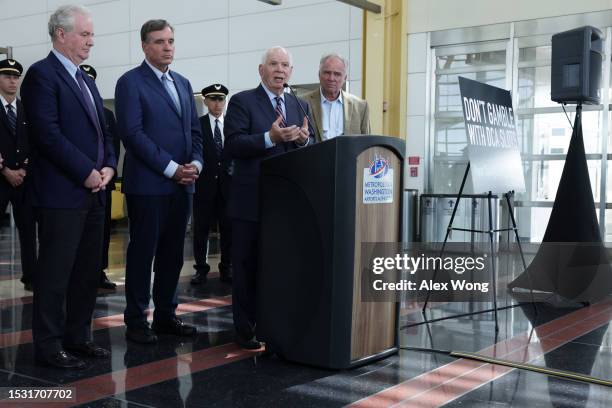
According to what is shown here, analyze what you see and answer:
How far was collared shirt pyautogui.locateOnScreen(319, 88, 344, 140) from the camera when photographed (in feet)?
13.7

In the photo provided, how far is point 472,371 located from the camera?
3074 mm

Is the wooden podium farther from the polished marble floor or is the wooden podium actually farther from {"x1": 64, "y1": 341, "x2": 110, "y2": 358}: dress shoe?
{"x1": 64, "y1": 341, "x2": 110, "y2": 358}: dress shoe

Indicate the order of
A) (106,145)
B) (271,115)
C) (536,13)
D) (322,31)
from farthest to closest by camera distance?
(322,31) < (536,13) < (271,115) < (106,145)

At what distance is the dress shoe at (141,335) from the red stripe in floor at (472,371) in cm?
129

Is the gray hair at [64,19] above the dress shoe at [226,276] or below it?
above

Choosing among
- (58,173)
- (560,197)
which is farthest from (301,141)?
(560,197)

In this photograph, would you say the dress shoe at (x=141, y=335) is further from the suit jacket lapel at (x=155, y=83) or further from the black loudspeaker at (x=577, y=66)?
the black loudspeaker at (x=577, y=66)

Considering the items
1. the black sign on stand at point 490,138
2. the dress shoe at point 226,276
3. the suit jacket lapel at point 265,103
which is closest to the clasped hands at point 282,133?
the suit jacket lapel at point 265,103

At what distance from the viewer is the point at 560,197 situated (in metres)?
5.12

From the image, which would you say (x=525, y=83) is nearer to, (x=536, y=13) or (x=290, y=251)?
(x=536, y=13)

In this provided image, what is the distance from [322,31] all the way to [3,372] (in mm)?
7193

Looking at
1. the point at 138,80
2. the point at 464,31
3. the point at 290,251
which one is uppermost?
the point at 464,31

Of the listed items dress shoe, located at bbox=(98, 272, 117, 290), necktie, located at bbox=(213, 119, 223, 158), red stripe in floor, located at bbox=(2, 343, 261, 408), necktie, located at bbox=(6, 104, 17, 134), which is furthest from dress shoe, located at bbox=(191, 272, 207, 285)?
red stripe in floor, located at bbox=(2, 343, 261, 408)

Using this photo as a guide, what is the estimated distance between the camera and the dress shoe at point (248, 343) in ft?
11.1
